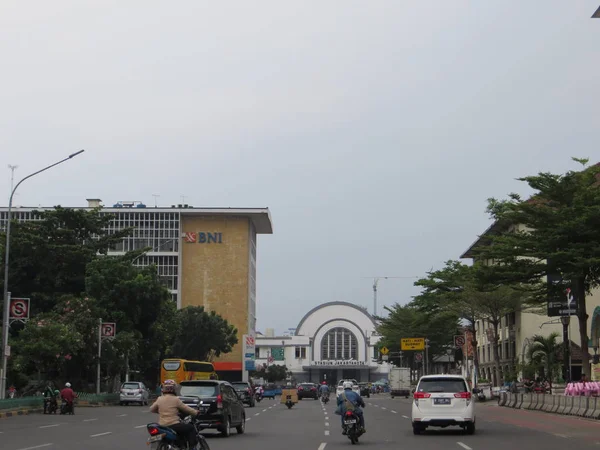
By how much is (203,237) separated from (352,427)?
92.5 m

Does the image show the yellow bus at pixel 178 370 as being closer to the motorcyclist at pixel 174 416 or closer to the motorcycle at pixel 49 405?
the motorcycle at pixel 49 405

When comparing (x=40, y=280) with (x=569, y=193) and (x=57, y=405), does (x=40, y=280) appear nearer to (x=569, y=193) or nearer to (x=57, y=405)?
(x=57, y=405)

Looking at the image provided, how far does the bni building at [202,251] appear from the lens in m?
109

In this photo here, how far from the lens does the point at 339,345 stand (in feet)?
526

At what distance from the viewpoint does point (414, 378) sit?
11162 centimetres

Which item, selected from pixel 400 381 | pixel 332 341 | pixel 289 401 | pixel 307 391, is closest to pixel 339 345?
pixel 332 341

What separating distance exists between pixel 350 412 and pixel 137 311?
134 ft

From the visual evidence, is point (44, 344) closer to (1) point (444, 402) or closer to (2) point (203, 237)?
(1) point (444, 402)

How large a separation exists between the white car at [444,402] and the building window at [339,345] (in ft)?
452

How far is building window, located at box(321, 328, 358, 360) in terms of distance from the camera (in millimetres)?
159750

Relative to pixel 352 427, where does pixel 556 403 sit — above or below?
below

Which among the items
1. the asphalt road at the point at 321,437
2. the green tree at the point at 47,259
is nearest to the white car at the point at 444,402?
the asphalt road at the point at 321,437

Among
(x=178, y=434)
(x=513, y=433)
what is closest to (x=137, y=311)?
(x=513, y=433)

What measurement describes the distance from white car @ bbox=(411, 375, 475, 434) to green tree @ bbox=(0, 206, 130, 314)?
40.7 metres
